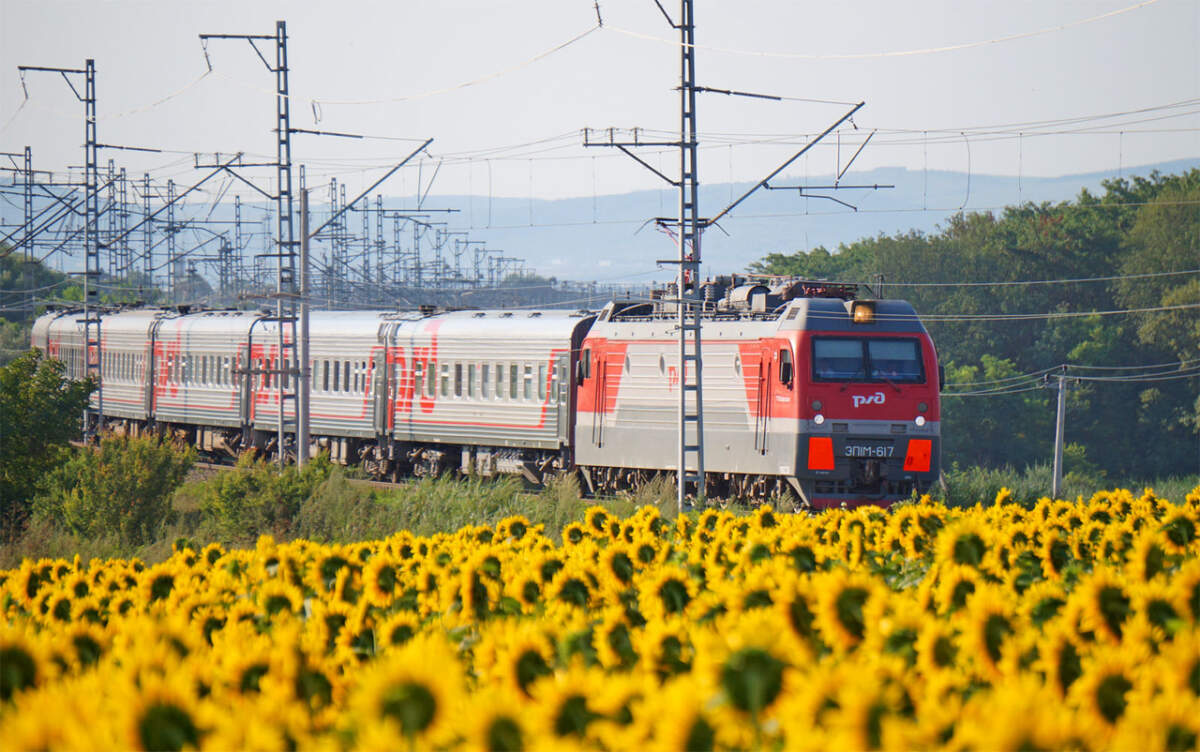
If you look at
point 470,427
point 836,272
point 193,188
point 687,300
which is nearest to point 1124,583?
point 687,300

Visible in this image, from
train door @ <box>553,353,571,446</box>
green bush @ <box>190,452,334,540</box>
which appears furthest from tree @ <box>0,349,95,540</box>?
Result: train door @ <box>553,353,571,446</box>

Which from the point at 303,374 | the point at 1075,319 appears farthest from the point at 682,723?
the point at 1075,319

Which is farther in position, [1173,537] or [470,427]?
[470,427]

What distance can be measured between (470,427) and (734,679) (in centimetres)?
2692

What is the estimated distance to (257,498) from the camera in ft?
77.1

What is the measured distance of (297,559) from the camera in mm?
7852

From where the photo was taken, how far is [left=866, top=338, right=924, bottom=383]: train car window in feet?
75.6

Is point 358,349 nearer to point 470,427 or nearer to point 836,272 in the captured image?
point 470,427

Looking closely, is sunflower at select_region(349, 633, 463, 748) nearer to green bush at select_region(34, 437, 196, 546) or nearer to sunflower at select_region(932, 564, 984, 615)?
sunflower at select_region(932, 564, 984, 615)

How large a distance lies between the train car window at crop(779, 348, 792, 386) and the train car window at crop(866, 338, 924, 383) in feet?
4.39

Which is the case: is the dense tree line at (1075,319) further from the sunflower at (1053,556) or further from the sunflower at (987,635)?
the sunflower at (987,635)

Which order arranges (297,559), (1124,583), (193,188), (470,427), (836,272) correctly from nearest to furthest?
(1124,583), (297,559), (470,427), (193,188), (836,272)

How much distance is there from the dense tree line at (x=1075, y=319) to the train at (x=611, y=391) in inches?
1725

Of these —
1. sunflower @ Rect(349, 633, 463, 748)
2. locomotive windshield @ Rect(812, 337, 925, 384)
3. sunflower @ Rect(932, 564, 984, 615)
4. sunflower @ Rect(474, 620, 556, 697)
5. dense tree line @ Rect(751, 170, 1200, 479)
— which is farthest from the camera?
dense tree line @ Rect(751, 170, 1200, 479)
